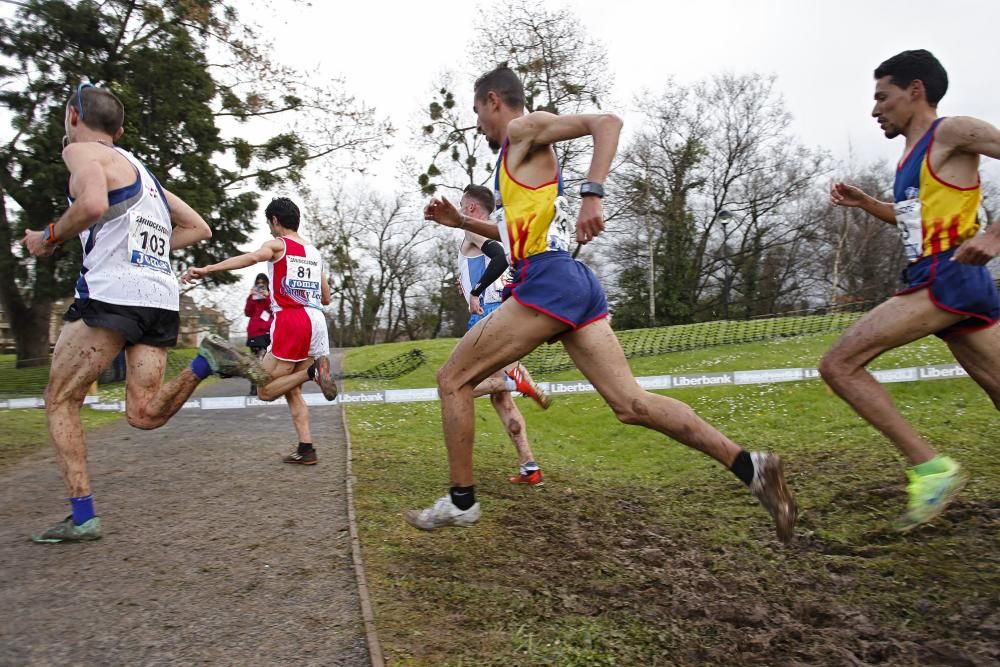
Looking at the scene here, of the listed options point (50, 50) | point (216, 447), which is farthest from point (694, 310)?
point (216, 447)

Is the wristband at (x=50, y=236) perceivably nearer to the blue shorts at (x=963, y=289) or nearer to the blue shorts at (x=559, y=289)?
the blue shorts at (x=559, y=289)

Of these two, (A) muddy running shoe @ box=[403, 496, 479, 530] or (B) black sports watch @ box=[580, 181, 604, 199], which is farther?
(A) muddy running shoe @ box=[403, 496, 479, 530]

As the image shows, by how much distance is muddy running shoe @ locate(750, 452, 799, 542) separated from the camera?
2.94m

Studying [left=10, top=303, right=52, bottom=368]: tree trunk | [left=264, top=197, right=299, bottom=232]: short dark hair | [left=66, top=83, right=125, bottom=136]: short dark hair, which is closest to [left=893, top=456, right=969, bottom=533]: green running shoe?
[left=66, top=83, right=125, bottom=136]: short dark hair

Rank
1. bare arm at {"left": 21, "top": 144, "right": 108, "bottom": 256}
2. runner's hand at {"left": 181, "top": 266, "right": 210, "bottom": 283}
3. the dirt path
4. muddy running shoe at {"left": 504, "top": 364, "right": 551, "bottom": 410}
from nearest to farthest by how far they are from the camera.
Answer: the dirt path < bare arm at {"left": 21, "top": 144, "right": 108, "bottom": 256} < runner's hand at {"left": 181, "top": 266, "right": 210, "bottom": 283} < muddy running shoe at {"left": 504, "top": 364, "right": 551, "bottom": 410}

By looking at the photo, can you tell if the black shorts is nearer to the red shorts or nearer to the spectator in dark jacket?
the red shorts

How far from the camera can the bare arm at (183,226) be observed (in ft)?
14.1

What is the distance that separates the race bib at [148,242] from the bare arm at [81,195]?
26 centimetres

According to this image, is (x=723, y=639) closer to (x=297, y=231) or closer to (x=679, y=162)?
(x=297, y=231)

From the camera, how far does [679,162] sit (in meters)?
43.1

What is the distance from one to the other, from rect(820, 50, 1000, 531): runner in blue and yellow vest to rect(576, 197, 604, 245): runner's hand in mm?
1595

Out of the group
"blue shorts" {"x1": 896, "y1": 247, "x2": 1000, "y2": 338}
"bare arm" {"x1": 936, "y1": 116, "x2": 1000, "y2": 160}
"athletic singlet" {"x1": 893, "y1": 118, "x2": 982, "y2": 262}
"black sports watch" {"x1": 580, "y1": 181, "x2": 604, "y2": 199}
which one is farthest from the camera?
"athletic singlet" {"x1": 893, "y1": 118, "x2": 982, "y2": 262}

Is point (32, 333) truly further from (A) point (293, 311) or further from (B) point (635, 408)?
(B) point (635, 408)

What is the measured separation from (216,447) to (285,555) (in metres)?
3.65
